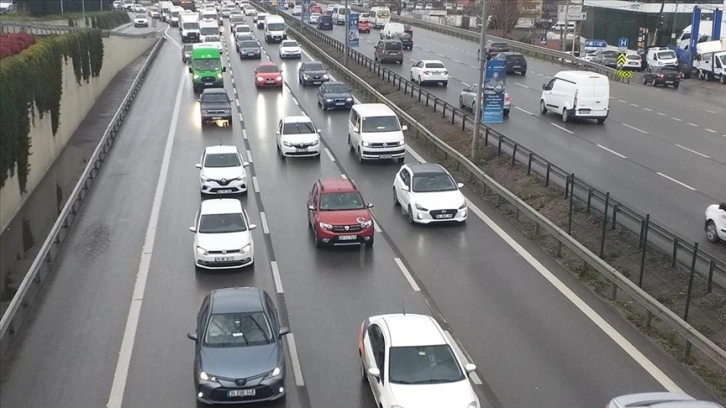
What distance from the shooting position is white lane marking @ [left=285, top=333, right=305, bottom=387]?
14.3 metres

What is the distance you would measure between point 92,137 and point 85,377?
25.5 metres

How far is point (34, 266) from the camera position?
60.9 feet

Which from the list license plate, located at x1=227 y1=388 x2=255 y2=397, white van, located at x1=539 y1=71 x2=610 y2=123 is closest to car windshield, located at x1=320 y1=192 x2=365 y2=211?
license plate, located at x1=227 y1=388 x2=255 y2=397

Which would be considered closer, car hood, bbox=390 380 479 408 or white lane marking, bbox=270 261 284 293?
car hood, bbox=390 380 479 408

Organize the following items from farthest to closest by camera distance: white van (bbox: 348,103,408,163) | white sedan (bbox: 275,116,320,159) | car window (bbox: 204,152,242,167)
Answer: white sedan (bbox: 275,116,320,159), white van (bbox: 348,103,408,163), car window (bbox: 204,152,242,167)

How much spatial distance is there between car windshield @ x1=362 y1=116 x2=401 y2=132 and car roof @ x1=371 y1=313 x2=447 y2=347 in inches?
759

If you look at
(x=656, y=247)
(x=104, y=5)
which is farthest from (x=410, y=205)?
(x=104, y=5)

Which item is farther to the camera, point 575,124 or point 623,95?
point 623,95

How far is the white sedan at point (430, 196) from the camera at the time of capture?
23578 millimetres

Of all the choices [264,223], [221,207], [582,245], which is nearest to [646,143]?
[582,245]

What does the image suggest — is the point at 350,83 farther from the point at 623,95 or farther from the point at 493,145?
the point at 493,145

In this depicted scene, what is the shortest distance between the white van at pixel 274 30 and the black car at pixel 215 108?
42.2m

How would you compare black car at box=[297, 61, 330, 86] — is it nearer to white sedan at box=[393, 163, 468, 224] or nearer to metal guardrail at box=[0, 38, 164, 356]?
metal guardrail at box=[0, 38, 164, 356]

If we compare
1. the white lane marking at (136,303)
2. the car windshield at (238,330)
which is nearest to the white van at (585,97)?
the white lane marking at (136,303)
